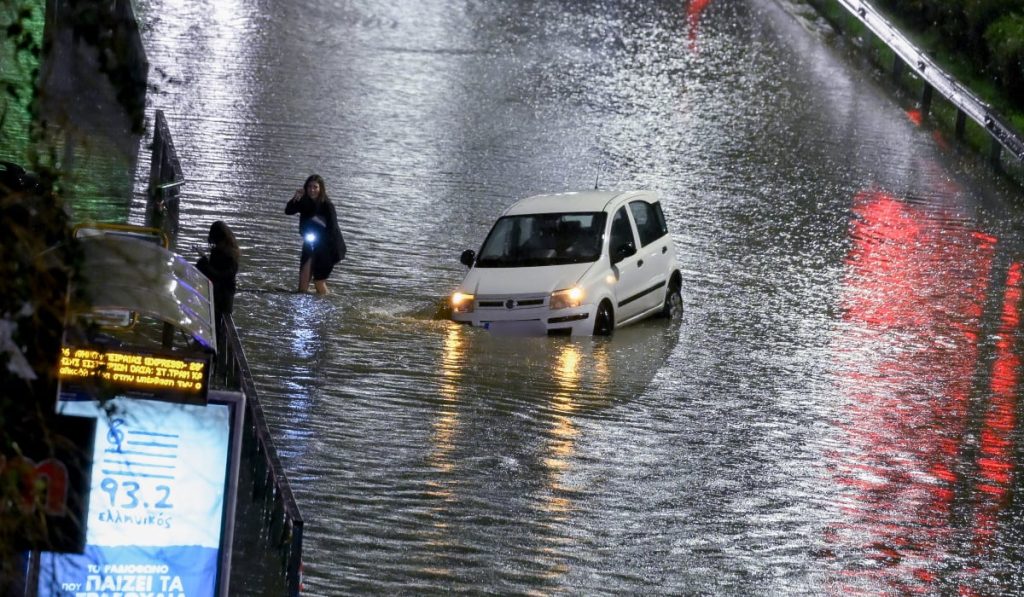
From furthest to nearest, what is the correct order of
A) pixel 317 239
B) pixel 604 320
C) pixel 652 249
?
pixel 652 249 < pixel 317 239 < pixel 604 320

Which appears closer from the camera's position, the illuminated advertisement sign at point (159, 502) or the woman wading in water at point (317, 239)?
the illuminated advertisement sign at point (159, 502)

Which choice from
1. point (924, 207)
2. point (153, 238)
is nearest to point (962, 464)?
point (153, 238)

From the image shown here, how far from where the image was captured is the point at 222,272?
14.5 meters

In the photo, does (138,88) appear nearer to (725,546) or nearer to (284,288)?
(725,546)

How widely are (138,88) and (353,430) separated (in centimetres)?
771

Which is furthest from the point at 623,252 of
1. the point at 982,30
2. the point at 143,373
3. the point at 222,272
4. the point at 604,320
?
the point at 982,30

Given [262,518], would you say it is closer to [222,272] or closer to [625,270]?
[222,272]

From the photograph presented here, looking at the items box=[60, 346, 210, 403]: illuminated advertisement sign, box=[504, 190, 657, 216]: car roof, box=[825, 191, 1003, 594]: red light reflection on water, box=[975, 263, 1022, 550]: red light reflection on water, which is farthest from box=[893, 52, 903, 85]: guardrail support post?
box=[60, 346, 210, 403]: illuminated advertisement sign

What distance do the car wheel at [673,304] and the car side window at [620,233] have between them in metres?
0.75

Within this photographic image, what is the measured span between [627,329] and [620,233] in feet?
3.79

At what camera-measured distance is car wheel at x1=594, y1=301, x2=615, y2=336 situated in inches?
712

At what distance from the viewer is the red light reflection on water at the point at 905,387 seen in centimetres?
1124

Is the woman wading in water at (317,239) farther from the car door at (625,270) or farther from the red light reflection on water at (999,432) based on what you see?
the red light reflection on water at (999,432)

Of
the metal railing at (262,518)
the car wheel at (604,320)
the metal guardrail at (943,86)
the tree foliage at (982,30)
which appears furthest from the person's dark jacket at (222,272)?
the tree foliage at (982,30)
